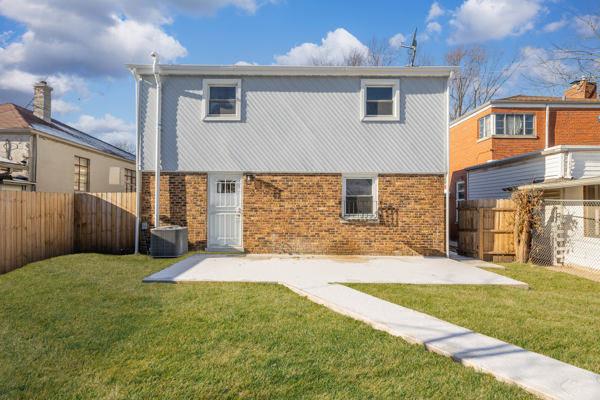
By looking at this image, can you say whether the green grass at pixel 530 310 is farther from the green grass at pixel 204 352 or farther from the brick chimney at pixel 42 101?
the brick chimney at pixel 42 101

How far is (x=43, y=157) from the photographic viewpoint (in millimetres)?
12312

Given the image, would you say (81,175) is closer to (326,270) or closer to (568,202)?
(326,270)

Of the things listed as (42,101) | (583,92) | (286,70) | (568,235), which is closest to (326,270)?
(286,70)

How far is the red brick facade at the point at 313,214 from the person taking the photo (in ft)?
33.7

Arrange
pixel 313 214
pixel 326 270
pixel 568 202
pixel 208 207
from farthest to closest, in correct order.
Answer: pixel 208 207 < pixel 313 214 < pixel 568 202 < pixel 326 270

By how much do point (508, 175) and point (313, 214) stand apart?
744 cm

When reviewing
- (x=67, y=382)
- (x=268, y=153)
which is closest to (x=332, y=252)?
(x=268, y=153)

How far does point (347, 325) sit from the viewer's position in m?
4.49

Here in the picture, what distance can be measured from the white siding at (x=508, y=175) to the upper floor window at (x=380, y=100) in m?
4.79

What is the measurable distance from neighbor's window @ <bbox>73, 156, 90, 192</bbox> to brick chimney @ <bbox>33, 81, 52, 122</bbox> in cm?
301

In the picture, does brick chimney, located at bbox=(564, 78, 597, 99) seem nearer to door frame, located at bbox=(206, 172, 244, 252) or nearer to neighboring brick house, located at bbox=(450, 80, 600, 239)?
neighboring brick house, located at bbox=(450, 80, 600, 239)

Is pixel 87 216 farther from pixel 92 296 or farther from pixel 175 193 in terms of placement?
pixel 92 296

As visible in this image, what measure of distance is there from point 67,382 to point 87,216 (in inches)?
327

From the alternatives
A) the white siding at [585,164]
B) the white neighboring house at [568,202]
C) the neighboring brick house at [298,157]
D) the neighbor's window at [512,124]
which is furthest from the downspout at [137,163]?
the neighbor's window at [512,124]
